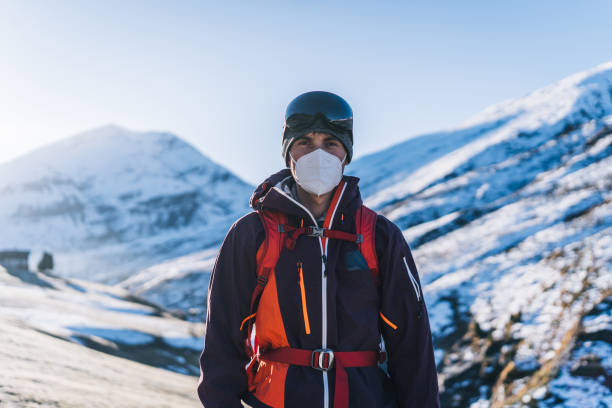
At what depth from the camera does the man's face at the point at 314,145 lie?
3.21 metres

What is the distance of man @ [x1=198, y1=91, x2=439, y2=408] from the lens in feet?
8.84

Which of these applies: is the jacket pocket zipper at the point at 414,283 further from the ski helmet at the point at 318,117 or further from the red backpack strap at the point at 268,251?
the ski helmet at the point at 318,117

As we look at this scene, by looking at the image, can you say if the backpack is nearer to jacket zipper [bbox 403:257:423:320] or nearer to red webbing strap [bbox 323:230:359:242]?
red webbing strap [bbox 323:230:359:242]

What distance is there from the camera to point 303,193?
10.8 feet

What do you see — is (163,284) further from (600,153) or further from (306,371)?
(306,371)

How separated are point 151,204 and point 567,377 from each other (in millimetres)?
142073

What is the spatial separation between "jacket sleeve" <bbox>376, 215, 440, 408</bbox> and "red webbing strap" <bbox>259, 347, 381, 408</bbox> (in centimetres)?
24

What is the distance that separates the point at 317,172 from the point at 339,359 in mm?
1314

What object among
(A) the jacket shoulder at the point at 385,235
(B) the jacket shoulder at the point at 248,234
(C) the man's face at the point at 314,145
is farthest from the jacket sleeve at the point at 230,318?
(A) the jacket shoulder at the point at 385,235

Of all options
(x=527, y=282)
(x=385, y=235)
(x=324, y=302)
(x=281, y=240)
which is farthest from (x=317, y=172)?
(x=527, y=282)

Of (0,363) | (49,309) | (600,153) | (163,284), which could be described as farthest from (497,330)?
(163,284)

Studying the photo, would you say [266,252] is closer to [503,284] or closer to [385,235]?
[385,235]

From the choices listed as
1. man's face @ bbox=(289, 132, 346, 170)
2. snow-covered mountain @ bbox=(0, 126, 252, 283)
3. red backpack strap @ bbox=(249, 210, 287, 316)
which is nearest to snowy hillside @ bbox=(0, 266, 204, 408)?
red backpack strap @ bbox=(249, 210, 287, 316)

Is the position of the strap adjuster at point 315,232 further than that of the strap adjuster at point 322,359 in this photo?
Yes
